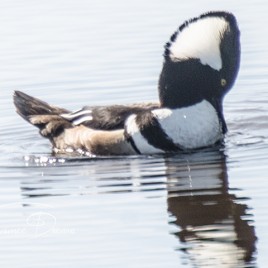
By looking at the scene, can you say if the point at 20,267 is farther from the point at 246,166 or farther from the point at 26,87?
the point at 26,87

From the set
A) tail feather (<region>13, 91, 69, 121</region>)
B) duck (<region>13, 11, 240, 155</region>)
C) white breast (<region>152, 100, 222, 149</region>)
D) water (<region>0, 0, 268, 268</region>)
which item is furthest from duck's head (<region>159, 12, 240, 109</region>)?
tail feather (<region>13, 91, 69, 121</region>)

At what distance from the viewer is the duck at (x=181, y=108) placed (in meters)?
14.6

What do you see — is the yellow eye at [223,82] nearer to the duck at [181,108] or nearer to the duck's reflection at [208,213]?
the duck at [181,108]

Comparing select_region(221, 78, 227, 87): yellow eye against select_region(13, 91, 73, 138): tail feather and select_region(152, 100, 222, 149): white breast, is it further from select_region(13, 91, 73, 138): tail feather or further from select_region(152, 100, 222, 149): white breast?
select_region(13, 91, 73, 138): tail feather

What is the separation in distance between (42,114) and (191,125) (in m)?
1.95

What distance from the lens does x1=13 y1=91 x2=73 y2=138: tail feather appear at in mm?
15555

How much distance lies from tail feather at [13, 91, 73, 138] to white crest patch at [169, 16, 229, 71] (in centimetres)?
140

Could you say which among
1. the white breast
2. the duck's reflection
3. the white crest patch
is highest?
the white crest patch

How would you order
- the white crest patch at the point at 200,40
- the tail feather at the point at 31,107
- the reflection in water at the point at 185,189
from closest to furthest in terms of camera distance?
the reflection in water at the point at 185,189, the white crest patch at the point at 200,40, the tail feather at the point at 31,107

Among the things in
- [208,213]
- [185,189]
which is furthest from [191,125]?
[208,213]

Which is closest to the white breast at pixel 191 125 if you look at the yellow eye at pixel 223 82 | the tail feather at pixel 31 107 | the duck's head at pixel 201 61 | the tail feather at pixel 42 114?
the duck's head at pixel 201 61

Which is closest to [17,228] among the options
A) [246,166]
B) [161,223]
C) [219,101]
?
[161,223]

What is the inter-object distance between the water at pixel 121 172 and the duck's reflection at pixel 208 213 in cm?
1

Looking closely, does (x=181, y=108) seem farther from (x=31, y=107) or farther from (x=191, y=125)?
(x=31, y=107)
